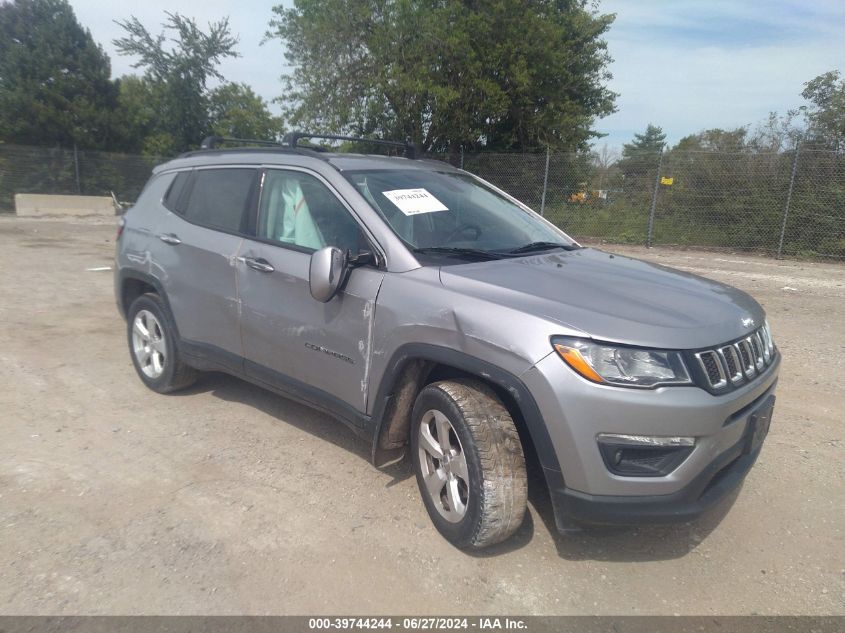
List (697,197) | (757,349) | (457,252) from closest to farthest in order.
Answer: (757,349) < (457,252) < (697,197)

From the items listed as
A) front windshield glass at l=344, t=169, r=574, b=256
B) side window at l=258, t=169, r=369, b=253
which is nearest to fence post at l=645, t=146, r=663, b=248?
front windshield glass at l=344, t=169, r=574, b=256

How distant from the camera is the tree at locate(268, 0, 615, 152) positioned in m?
17.5

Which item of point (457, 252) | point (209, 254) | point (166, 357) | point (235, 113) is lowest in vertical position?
point (166, 357)

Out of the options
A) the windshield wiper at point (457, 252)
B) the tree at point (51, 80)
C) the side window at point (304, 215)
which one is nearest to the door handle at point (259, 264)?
the side window at point (304, 215)

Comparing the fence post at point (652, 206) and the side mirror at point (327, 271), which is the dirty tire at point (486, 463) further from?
the fence post at point (652, 206)

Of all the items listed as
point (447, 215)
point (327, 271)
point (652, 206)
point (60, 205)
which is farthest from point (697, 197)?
point (60, 205)

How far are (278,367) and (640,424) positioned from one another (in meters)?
2.11

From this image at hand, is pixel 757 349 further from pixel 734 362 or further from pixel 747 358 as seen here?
pixel 734 362

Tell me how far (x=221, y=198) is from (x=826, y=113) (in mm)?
13417

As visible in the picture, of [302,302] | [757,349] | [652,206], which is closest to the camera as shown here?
[757,349]

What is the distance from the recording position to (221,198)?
13.8ft

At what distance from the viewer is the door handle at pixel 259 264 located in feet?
12.0

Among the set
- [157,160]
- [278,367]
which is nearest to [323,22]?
[157,160]

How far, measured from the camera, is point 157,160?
80.9 feet
